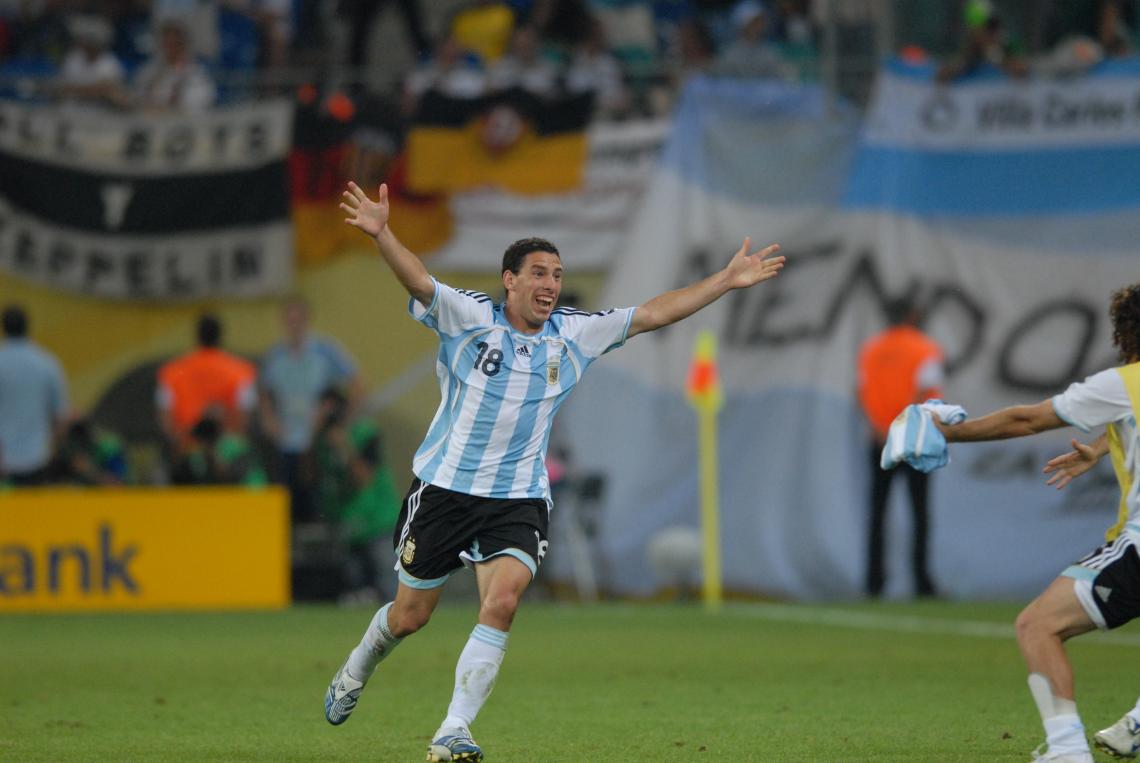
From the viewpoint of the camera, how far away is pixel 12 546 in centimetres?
1633

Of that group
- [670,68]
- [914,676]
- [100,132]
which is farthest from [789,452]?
[100,132]

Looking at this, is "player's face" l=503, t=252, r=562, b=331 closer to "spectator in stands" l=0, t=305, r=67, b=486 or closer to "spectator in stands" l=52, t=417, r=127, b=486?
"spectator in stands" l=0, t=305, r=67, b=486

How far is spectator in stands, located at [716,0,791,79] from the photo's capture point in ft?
58.6

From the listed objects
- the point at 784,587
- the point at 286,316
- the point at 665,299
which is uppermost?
the point at 665,299

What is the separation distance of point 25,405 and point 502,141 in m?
4.96

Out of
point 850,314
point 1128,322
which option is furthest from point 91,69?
point 1128,322

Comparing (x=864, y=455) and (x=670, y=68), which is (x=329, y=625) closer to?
(x=864, y=455)

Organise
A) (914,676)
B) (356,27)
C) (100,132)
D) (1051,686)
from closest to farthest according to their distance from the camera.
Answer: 1. (1051,686)
2. (914,676)
3. (100,132)
4. (356,27)

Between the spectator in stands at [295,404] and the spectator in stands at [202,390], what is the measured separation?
19.3 inches

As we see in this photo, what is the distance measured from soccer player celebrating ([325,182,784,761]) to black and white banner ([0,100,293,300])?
9.83 m

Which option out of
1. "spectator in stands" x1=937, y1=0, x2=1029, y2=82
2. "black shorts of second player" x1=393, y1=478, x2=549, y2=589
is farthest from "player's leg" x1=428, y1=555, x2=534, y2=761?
"spectator in stands" x1=937, y1=0, x2=1029, y2=82

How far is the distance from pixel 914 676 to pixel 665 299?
389 centimetres

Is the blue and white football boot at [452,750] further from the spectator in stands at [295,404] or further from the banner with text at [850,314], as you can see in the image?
the spectator in stands at [295,404]

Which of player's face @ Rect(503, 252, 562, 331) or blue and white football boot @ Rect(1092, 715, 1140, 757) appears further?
player's face @ Rect(503, 252, 562, 331)
